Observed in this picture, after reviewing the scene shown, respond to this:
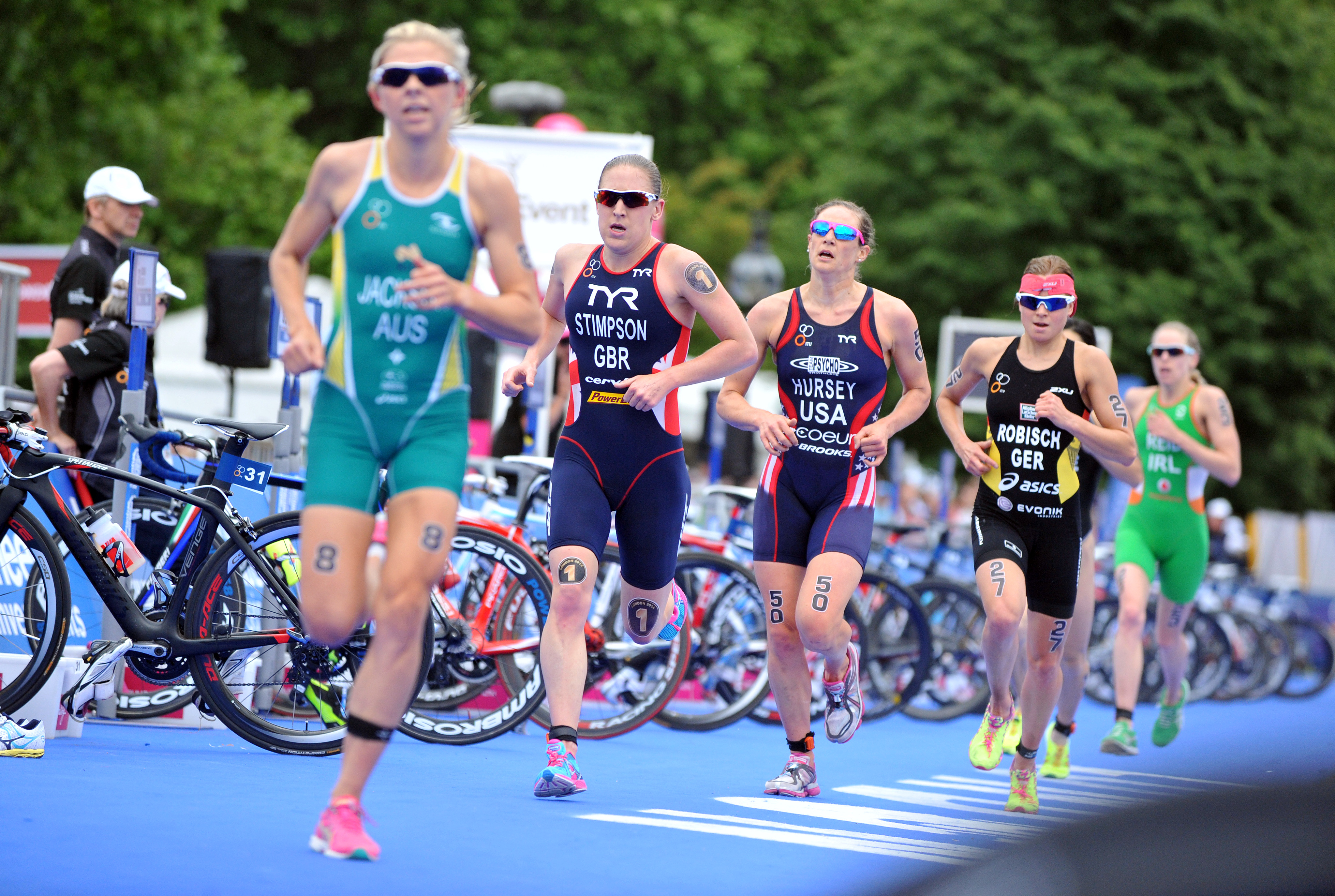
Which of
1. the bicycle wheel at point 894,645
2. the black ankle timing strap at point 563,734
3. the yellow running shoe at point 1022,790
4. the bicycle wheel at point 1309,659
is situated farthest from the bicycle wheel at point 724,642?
the bicycle wheel at point 1309,659

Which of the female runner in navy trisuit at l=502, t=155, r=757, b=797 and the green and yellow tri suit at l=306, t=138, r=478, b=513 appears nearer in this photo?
the green and yellow tri suit at l=306, t=138, r=478, b=513

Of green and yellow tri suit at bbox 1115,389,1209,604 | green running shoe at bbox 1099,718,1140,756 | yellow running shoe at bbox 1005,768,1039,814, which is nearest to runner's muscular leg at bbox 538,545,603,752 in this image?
yellow running shoe at bbox 1005,768,1039,814

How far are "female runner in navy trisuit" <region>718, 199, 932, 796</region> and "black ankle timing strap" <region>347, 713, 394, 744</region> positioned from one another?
238 centimetres

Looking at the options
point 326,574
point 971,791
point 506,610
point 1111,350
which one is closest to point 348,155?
point 326,574

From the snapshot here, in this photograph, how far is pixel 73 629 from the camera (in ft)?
24.7

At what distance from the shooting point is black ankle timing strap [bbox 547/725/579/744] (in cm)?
605

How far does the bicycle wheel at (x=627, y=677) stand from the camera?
8008 mm

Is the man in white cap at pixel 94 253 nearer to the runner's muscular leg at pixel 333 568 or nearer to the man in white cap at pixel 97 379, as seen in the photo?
the man in white cap at pixel 97 379

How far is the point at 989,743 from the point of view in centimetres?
767

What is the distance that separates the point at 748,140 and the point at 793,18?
131 inches

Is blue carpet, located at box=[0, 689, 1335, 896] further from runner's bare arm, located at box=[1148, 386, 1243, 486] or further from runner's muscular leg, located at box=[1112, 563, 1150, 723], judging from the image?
runner's bare arm, located at box=[1148, 386, 1243, 486]

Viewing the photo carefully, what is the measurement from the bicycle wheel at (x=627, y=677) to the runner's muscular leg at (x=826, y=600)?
56.9 inches

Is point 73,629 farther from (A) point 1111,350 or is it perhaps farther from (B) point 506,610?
(A) point 1111,350

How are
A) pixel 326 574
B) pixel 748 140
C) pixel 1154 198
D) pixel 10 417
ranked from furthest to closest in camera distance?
pixel 748 140
pixel 1154 198
pixel 10 417
pixel 326 574
